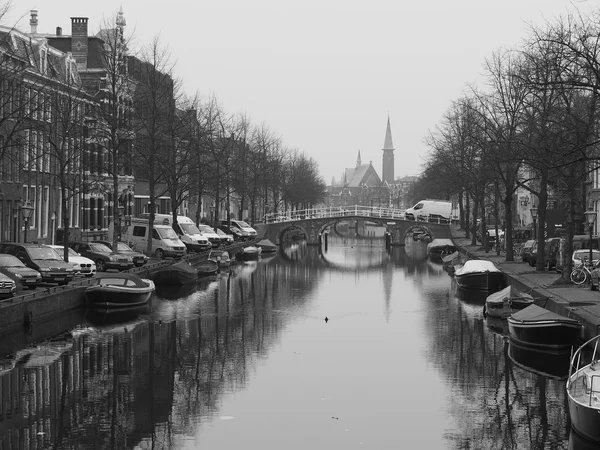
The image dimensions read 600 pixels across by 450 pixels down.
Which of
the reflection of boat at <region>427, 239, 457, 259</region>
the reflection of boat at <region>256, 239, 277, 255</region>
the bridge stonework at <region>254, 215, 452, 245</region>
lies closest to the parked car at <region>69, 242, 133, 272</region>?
the reflection of boat at <region>256, 239, 277, 255</region>

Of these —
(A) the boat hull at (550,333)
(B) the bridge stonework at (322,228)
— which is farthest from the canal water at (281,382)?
(B) the bridge stonework at (322,228)

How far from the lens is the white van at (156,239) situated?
211 ft

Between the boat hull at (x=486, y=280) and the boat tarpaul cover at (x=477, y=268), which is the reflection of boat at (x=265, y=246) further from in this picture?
the boat hull at (x=486, y=280)

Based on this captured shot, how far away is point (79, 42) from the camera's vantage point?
78625mm

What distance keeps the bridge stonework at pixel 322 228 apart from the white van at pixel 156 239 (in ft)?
124

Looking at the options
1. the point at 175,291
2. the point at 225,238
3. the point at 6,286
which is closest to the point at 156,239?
the point at 175,291

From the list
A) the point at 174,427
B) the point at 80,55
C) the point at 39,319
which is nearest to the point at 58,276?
the point at 39,319

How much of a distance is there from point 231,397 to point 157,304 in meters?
20.5

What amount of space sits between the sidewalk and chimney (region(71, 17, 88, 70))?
35400 millimetres

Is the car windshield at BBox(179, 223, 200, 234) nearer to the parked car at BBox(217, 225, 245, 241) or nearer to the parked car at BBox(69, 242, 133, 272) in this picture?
the parked car at BBox(217, 225, 245, 241)

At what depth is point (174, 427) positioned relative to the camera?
22188 mm

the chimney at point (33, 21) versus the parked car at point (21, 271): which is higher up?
the chimney at point (33, 21)

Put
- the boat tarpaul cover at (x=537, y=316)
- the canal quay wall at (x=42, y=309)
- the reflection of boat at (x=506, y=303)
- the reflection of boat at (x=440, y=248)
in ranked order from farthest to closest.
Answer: the reflection of boat at (x=440, y=248), the reflection of boat at (x=506, y=303), the canal quay wall at (x=42, y=309), the boat tarpaul cover at (x=537, y=316)

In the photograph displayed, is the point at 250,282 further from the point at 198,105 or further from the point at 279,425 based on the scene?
the point at 279,425
